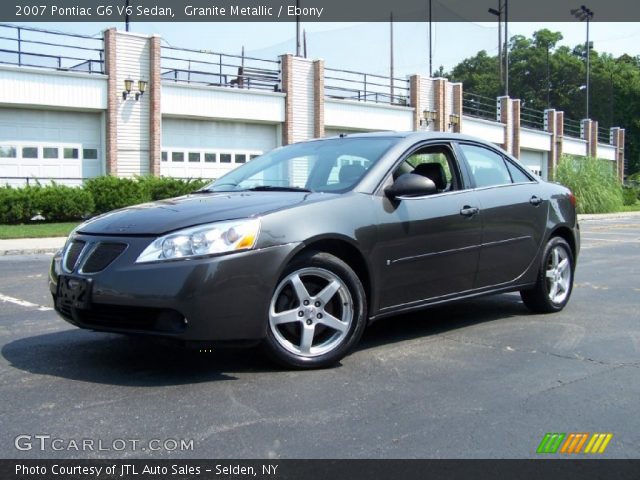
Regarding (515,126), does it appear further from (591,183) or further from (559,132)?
(591,183)

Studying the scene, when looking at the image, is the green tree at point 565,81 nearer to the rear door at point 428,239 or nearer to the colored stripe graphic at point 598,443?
the rear door at point 428,239

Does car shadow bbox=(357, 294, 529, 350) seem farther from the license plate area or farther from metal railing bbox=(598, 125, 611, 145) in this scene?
metal railing bbox=(598, 125, 611, 145)

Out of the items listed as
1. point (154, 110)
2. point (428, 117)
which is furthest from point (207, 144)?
point (428, 117)

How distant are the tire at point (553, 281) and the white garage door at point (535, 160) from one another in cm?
4667

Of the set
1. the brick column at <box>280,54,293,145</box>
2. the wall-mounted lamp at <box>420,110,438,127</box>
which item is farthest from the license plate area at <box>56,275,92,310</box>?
the wall-mounted lamp at <box>420,110,438,127</box>

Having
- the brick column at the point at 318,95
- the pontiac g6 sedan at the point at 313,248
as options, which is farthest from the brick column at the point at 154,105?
the pontiac g6 sedan at the point at 313,248

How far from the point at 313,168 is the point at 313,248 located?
97 centimetres

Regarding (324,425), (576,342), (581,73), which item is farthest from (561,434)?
(581,73)

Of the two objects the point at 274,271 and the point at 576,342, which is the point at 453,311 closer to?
the point at 576,342

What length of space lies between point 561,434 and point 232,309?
1.89m

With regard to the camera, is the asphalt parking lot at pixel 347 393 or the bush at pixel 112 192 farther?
the bush at pixel 112 192

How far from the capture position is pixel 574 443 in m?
3.46

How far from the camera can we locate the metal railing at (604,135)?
2669 inches

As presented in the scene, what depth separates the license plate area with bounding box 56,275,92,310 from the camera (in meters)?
4.29
